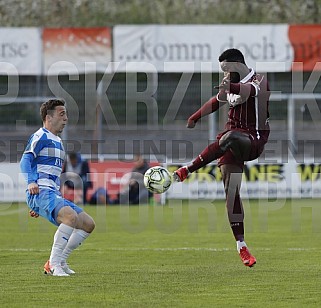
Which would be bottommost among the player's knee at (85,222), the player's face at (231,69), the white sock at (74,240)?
the white sock at (74,240)

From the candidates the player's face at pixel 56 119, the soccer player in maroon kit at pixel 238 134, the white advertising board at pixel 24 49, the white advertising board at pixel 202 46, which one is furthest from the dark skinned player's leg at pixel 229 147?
the white advertising board at pixel 24 49

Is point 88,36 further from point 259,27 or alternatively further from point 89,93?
point 259,27

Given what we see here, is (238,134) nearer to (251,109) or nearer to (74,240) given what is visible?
(251,109)

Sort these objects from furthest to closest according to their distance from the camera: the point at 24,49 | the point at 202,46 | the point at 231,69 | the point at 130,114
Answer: the point at 130,114
the point at 24,49
the point at 202,46
the point at 231,69

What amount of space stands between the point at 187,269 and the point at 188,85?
16.5 meters

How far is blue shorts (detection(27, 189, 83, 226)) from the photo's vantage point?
991 centimetres

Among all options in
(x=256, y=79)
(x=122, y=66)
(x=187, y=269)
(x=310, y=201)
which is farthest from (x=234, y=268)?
(x=122, y=66)

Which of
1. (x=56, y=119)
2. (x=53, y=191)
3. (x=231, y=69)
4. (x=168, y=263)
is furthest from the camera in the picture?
(x=168, y=263)

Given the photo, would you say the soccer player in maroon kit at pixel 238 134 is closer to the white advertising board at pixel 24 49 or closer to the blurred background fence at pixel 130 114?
the blurred background fence at pixel 130 114

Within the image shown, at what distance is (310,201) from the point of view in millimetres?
23312

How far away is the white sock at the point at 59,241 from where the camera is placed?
9906 mm

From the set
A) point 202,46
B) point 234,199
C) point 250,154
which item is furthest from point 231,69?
point 202,46

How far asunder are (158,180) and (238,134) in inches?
44.6

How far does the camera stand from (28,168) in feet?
32.4
